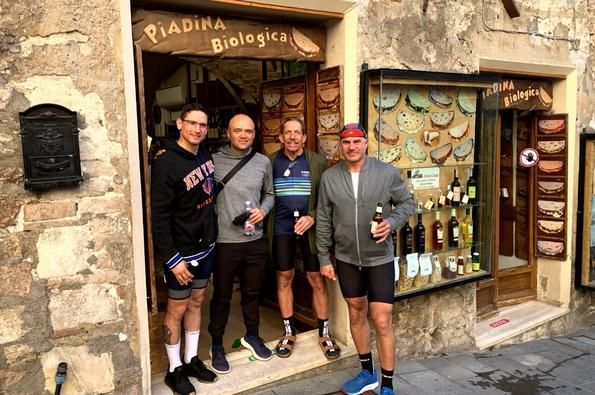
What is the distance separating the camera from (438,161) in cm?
466

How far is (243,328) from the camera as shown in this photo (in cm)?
463

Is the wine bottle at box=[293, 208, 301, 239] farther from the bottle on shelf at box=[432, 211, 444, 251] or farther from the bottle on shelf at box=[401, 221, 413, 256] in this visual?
the bottle on shelf at box=[432, 211, 444, 251]

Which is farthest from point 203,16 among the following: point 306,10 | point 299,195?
point 299,195

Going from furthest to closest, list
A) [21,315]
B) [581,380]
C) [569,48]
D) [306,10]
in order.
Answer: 1. [569,48]
2. [581,380]
3. [306,10]
4. [21,315]

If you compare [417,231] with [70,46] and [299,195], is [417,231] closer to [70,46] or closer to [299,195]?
[299,195]

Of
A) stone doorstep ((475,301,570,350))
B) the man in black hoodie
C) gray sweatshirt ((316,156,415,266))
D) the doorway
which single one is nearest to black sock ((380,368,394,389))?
gray sweatshirt ((316,156,415,266))

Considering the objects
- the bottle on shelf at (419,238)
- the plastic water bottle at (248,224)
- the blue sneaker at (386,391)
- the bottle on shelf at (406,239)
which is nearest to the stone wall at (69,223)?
the plastic water bottle at (248,224)

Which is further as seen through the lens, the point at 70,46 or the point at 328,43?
the point at 328,43

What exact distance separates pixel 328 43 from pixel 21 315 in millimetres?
2895

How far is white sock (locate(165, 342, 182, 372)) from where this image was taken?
332 centimetres

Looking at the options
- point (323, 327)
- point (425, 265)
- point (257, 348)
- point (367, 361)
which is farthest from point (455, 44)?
point (257, 348)

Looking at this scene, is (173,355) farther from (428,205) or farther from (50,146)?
(428,205)

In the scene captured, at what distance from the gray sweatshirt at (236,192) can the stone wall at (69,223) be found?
0.66 metres

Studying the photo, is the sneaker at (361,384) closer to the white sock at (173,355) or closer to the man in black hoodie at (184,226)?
the man in black hoodie at (184,226)
